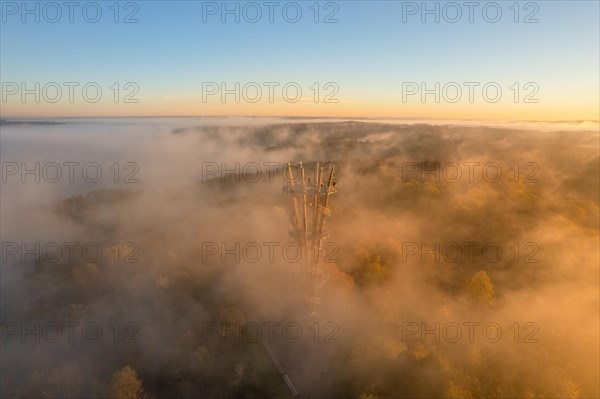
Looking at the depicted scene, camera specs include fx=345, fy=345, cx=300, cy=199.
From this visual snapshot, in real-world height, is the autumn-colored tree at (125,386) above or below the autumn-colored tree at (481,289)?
below

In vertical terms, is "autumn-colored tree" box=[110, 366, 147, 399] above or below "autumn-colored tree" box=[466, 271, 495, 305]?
below

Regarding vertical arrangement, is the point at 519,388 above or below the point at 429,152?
below

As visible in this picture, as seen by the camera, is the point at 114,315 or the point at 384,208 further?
the point at 384,208

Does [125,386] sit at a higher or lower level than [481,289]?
lower

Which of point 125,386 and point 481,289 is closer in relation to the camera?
point 125,386

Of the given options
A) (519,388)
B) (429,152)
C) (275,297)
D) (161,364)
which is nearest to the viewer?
(519,388)

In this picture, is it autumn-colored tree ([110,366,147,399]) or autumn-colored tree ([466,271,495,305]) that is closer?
autumn-colored tree ([110,366,147,399])

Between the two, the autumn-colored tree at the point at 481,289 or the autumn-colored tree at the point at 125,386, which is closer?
the autumn-colored tree at the point at 125,386

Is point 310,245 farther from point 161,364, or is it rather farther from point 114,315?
point 114,315

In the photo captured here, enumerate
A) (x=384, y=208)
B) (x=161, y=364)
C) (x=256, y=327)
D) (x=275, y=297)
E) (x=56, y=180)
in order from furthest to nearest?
(x=56, y=180) < (x=384, y=208) < (x=275, y=297) < (x=256, y=327) < (x=161, y=364)

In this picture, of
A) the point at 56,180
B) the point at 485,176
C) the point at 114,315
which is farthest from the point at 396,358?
the point at 56,180

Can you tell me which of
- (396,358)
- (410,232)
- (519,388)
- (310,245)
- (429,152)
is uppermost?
(429,152)
